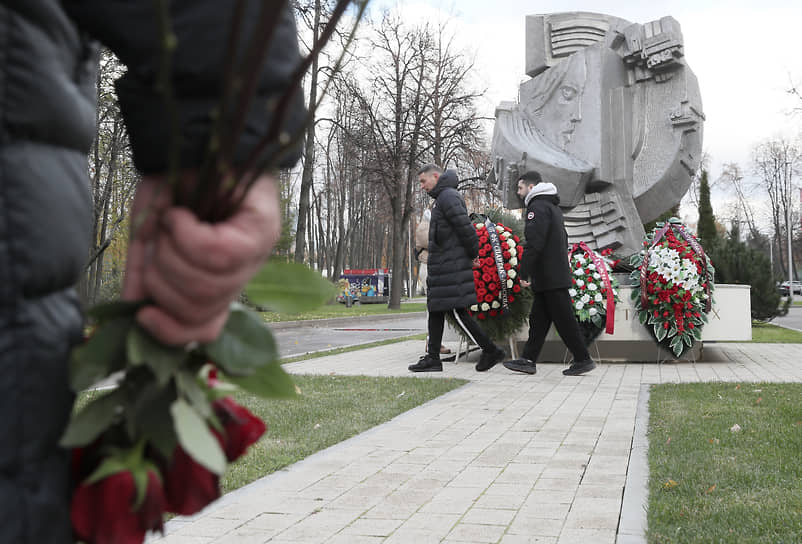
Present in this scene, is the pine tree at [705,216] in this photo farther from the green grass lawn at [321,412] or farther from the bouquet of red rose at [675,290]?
the green grass lawn at [321,412]

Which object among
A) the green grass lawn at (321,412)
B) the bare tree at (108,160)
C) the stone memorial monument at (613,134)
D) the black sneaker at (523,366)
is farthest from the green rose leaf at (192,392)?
the stone memorial monument at (613,134)

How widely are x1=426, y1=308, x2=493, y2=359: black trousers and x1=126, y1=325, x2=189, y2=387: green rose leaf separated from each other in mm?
7714

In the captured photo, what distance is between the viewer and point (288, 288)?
106 centimetres

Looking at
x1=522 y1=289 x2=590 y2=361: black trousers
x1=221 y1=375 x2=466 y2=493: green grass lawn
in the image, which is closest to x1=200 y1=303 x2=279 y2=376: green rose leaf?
x1=221 y1=375 x2=466 y2=493: green grass lawn

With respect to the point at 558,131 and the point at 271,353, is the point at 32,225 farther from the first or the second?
the point at 558,131

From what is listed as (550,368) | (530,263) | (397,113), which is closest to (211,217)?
(530,263)

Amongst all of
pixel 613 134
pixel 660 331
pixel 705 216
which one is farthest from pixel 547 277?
pixel 705 216

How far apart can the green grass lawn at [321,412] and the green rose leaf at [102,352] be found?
2.54 meters

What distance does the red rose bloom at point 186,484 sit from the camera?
1.00 metres

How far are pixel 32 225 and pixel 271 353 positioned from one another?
32 centimetres

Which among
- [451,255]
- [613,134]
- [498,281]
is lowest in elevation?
[498,281]

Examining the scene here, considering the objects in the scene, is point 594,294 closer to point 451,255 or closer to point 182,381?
point 451,255

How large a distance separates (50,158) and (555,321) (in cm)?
773

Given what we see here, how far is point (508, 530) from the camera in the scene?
327cm
